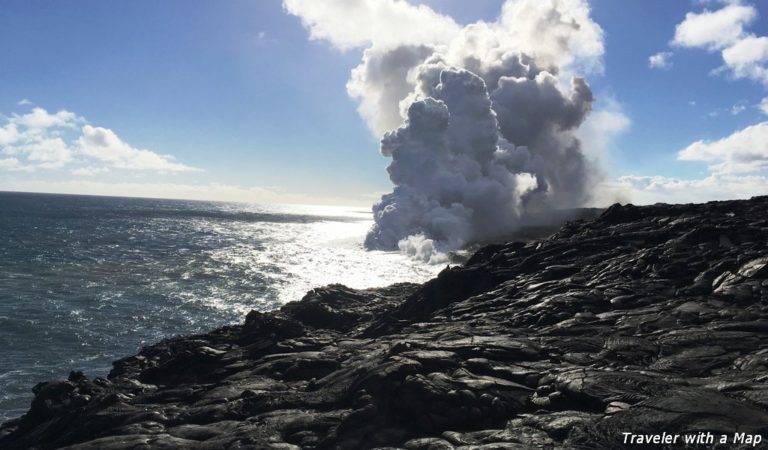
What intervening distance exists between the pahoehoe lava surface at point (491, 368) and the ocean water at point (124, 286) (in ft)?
36.9

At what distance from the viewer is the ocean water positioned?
3738 centimetres

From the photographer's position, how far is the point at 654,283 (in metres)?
27.2

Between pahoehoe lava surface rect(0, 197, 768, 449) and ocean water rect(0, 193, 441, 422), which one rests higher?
pahoehoe lava surface rect(0, 197, 768, 449)

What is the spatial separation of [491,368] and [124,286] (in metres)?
58.0

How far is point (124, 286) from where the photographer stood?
202ft

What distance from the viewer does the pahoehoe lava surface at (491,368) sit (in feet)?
48.2

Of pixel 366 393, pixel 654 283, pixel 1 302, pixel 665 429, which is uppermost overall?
pixel 654 283

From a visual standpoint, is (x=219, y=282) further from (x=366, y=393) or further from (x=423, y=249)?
(x=366, y=393)

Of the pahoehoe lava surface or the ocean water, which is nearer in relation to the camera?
the pahoehoe lava surface

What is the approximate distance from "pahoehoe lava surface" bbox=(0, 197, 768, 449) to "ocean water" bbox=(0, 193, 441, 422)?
11260 mm

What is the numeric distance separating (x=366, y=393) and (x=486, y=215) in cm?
10760

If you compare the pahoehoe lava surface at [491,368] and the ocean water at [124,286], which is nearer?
the pahoehoe lava surface at [491,368]

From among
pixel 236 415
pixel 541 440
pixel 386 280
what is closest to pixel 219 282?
pixel 386 280

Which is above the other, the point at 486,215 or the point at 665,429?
the point at 486,215
